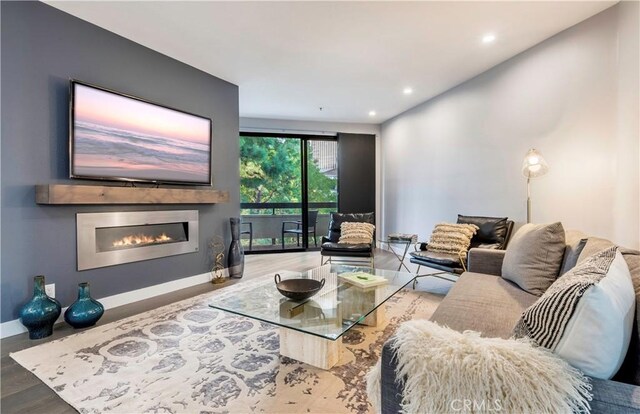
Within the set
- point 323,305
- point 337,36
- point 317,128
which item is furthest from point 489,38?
point 317,128

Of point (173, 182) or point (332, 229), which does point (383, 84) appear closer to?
point (332, 229)

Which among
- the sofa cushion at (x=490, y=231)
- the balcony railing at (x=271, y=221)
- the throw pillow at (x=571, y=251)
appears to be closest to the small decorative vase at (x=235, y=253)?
the balcony railing at (x=271, y=221)

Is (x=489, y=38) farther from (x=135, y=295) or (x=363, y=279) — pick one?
(x=135, y=295)

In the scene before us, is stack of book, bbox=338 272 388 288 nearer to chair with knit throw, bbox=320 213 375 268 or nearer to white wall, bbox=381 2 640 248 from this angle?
chair with knit throw, bbox=320 213 375 268

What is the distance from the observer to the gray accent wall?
2.25 meters

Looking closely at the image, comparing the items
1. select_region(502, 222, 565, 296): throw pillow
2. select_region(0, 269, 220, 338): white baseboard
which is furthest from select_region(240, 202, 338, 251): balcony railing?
select_region(502, 222, 565, 296): throw pillow

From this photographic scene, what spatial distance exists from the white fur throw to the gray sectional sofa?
0.04 meters

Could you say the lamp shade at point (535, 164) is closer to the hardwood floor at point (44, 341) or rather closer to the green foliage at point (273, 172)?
the hardwood floor at point (44, 341)

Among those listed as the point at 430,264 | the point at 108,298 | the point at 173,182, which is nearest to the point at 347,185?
the point at 430,264

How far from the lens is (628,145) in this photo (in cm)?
233

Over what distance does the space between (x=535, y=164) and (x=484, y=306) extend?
6.34ft

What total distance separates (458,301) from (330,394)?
893mm

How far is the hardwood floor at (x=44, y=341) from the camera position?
1.48 metres

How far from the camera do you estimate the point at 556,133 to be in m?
2.91
